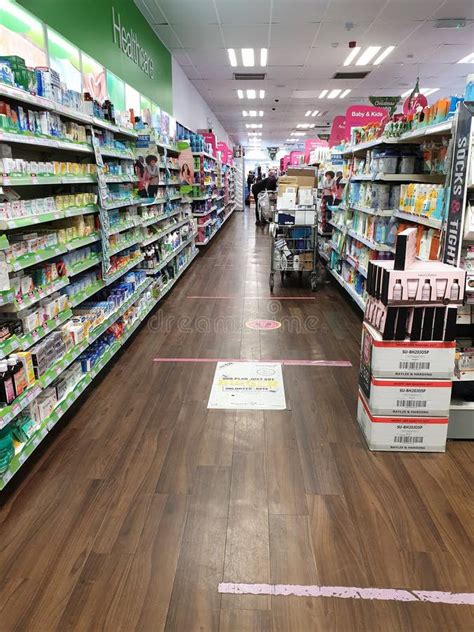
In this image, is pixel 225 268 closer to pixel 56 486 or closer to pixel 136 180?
pixel 136 180

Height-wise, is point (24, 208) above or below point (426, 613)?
above

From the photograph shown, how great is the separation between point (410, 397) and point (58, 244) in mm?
2578

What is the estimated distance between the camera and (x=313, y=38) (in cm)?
856

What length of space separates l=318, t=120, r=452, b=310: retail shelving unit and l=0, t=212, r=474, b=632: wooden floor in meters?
1.68

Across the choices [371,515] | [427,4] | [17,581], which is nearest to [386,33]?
[427,4]

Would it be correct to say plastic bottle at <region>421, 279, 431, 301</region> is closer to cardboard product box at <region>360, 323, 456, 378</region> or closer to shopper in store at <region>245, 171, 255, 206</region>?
cardboard product box at <region>360, 323, 456, 378</region>

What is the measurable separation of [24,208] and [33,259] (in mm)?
304

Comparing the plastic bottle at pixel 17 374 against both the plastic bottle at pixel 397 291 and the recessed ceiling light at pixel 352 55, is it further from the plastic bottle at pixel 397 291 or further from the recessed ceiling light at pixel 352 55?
the recessed ceiling light at pixel 352 55

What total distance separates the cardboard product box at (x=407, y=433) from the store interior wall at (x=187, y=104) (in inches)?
358

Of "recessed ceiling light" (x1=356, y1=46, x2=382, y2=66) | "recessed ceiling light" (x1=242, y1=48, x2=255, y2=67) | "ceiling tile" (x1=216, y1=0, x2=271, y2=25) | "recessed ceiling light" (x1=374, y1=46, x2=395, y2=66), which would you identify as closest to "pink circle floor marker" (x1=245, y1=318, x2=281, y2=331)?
"ceiling tile" (x1=216, y1=0, x2=271, y2=25)

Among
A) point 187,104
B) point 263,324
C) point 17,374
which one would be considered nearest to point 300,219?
Result: point 263,324

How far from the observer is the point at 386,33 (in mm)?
8305

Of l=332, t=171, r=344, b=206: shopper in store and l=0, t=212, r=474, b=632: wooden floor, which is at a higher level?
l=332, t=171, r=344, b=206: shopper in store

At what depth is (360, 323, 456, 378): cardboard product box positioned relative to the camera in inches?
113
